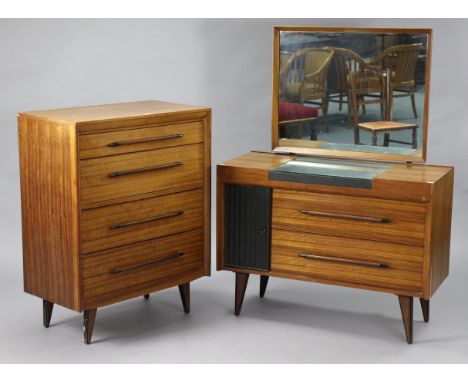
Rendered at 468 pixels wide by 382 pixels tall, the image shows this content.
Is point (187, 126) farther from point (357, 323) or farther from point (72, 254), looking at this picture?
point (357, 323)

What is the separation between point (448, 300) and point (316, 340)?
78 cm

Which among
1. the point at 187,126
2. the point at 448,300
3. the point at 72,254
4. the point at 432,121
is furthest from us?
the point at 432,121

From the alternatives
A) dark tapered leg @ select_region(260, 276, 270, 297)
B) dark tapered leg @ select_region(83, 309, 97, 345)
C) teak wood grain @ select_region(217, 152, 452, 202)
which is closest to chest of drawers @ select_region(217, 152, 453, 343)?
teak wood grain @ select_region(217, 152, 452, 202)

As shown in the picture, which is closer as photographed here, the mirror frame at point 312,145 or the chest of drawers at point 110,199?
the chest of drawers at point 110,199

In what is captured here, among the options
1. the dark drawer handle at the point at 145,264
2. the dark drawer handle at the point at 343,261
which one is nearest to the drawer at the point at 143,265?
the dark drawer handle at the point at 145,264

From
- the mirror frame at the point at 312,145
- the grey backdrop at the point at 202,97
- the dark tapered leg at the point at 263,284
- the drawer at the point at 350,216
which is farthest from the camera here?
the dark tapered leg at the point at 263,284

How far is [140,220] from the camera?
Answer: 14.3ft

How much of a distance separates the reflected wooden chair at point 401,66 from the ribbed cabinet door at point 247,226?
2.31 ft

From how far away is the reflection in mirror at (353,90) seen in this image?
4508 mm

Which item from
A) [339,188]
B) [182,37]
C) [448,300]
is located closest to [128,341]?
[339,188]

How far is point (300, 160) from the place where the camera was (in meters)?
4.64

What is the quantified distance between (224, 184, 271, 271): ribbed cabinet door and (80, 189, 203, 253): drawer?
0.13 meters

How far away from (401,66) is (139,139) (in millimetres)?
1144

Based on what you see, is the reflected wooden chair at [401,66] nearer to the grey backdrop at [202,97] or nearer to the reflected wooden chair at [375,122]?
the reflected wooden chair at [375,122]
